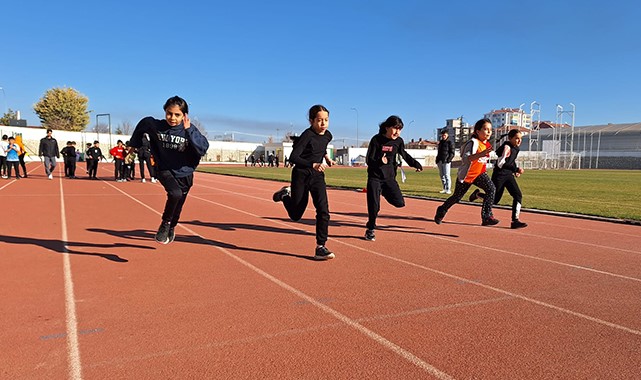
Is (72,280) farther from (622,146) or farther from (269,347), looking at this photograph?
(622,146)

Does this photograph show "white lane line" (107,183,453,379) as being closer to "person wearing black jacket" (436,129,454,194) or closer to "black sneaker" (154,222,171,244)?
"black sneaker" (154,222,171,244)

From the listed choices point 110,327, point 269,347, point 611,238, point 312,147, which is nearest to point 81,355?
point 110,327

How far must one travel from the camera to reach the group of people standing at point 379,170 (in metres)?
5.43

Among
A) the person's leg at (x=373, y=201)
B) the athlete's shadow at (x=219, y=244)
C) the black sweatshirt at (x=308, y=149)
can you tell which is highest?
the black sweatshirt at (x=308, y=149)

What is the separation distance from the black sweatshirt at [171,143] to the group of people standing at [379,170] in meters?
1.22

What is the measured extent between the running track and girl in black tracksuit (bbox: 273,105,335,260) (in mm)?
560

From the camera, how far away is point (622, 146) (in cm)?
7956

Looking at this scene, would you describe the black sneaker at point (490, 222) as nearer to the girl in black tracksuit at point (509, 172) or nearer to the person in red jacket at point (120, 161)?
the girl in black tracksuit at point (509, 172)

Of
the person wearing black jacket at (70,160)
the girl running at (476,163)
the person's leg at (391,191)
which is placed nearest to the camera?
the person's leg at (391,191)

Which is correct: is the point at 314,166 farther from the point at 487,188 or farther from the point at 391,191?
the point at 487,188

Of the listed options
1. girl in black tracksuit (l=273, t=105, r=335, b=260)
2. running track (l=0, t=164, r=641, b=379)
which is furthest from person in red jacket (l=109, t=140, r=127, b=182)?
girl in black tracksuit (l=273, t=105, r=335, b=260)

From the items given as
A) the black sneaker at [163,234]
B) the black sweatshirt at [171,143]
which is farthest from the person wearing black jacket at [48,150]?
the black sneaker at [163,234]

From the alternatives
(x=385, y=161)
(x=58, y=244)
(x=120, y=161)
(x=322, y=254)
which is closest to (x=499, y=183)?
(x=385, y=161)

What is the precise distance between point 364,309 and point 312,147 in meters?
2.54
